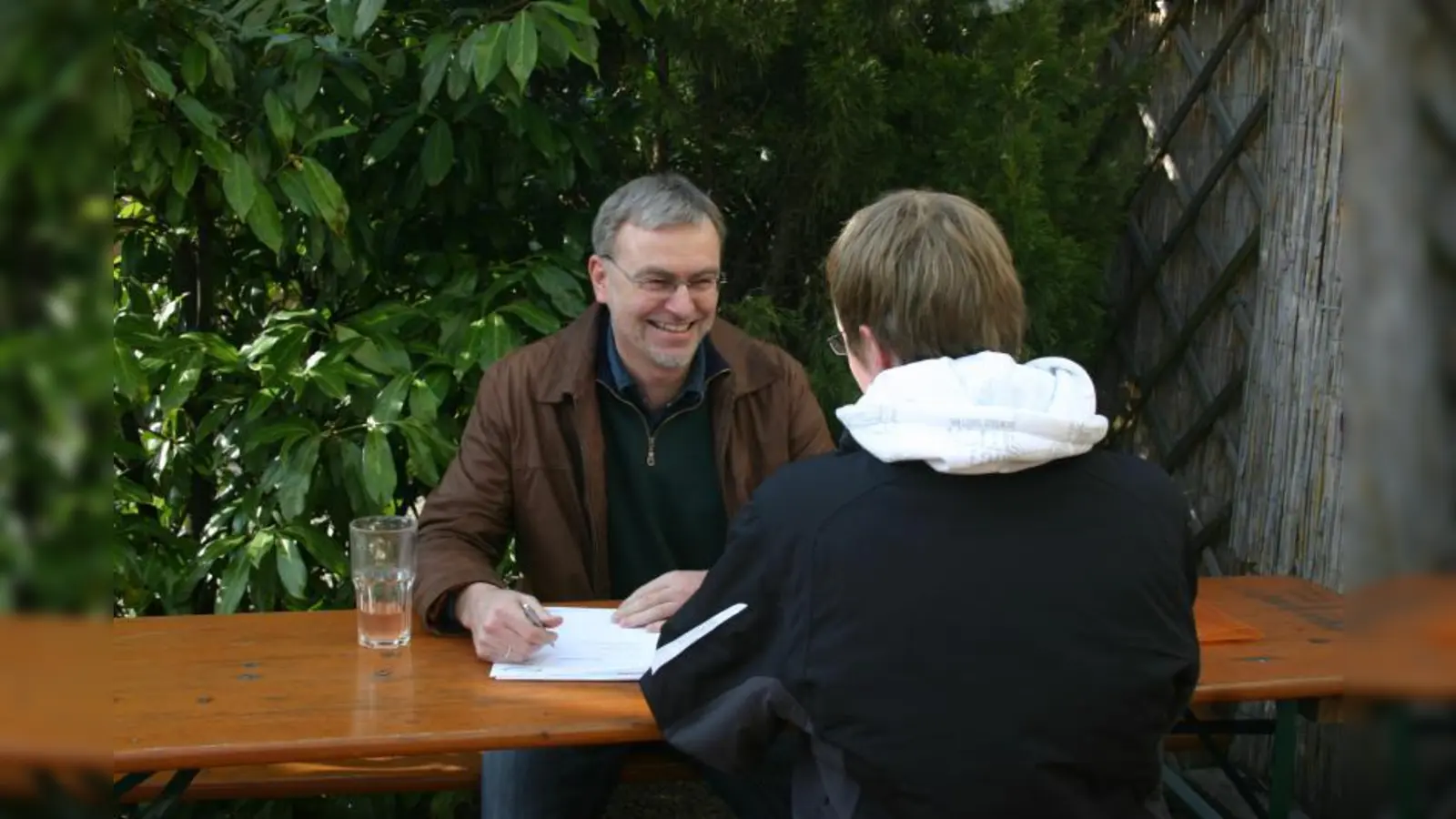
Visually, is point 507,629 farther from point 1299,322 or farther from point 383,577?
point 1299,322

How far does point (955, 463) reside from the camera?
64.9 inches

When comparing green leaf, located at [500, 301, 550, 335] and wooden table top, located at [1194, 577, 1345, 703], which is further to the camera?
green leaf, located at [500, 301, 550, 335]

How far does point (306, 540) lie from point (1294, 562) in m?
2.09


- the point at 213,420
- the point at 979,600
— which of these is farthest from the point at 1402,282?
the point at 213,420

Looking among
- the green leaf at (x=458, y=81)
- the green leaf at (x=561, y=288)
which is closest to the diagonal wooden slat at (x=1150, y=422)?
the green leaf at (x=561, y=288)

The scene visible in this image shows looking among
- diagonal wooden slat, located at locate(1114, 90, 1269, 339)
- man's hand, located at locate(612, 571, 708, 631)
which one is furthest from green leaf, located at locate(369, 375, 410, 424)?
diagonal wooden slat, located at locate(1114, 90, 1269, 339)

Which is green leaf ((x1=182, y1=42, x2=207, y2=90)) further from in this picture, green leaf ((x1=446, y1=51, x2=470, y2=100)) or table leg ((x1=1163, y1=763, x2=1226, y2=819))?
table leg ((x1=1163, y1=763, x2=1226, y2=819))

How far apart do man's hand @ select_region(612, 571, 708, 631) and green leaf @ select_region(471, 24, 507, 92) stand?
1.06 meters

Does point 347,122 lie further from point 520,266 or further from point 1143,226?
point 1143,226

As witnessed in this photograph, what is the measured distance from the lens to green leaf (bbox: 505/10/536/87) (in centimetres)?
278

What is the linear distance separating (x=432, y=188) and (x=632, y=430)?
0.96 m

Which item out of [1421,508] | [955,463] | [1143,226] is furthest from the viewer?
[1143,226]

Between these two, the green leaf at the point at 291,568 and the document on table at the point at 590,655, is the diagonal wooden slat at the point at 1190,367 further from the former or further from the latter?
the green leaf at the point at 291,568

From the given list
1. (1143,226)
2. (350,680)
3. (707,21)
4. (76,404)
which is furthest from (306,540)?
(76,404)
